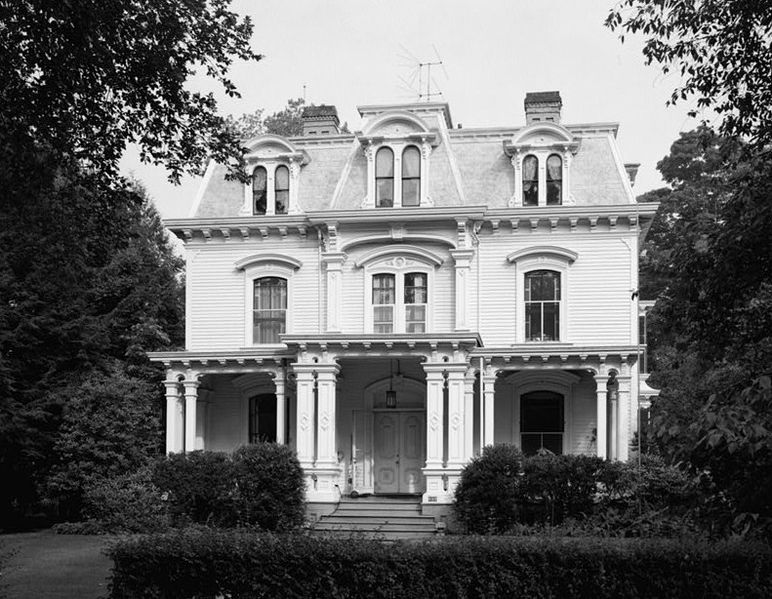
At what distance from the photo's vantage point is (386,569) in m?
12.3

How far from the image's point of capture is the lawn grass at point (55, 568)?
15.2 m

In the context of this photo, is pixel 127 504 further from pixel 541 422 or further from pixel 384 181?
pixel 541 422

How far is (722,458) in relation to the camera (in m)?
8.78

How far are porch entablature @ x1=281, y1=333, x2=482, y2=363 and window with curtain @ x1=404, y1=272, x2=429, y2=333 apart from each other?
1.98 metres

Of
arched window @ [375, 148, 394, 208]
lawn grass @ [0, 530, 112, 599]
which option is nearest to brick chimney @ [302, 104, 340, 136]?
arched window @ [375, 148, 394, 208]

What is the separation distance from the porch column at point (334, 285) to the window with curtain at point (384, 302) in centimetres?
92

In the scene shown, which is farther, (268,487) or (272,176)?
(272,176)

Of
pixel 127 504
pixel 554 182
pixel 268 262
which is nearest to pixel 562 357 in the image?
pixel 554 182

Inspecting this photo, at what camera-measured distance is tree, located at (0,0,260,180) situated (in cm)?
1250

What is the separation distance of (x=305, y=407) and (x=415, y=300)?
416 centimetres

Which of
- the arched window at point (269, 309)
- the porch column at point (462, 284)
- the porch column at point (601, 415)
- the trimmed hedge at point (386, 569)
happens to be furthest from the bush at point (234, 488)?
the trimmed hedge at point (386, 569)

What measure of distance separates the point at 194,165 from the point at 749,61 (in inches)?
304

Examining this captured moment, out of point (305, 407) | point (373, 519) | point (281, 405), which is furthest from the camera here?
point (281, 405)

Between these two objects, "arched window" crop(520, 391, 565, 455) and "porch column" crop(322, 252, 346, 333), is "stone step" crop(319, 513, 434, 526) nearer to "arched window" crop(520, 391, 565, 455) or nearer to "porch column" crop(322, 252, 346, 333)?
"arched window" crop(520, 391, 565, 455)
